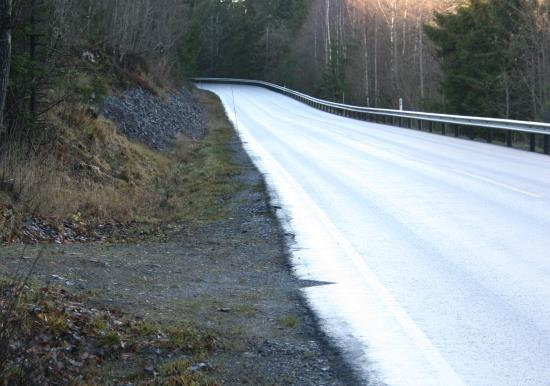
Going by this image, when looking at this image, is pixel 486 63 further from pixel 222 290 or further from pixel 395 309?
pixel 395 309

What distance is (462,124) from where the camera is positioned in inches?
1239

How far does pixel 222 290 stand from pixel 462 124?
24383 mm

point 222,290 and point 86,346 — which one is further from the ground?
point 86,346

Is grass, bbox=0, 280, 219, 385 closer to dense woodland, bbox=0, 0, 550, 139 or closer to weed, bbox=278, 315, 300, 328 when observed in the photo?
weed, bbox=278, 315, 300, 328

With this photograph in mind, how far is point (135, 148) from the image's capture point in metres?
23.5

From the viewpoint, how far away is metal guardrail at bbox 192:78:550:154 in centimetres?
2492

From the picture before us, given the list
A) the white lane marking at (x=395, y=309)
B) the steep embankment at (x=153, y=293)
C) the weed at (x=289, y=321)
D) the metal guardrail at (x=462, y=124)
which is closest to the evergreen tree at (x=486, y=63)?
the metal guardrail at (x=462, y=124)

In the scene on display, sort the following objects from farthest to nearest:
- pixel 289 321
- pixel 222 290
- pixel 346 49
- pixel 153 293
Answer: pixel 346 49 < pixel 222 290 < pixel 153 293 < pixel 289 321

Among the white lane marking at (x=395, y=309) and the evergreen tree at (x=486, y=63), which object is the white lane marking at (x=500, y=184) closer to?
the white lane marking at (x=395, y=309)

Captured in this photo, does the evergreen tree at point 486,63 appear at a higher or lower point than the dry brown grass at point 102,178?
higher

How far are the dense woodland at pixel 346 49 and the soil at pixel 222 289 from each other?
3880 millimetres

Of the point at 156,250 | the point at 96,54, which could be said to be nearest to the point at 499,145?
the point at 96,54

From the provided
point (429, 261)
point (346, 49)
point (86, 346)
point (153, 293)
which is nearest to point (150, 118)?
point (429, 261)

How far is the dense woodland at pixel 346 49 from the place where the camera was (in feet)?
56.5
